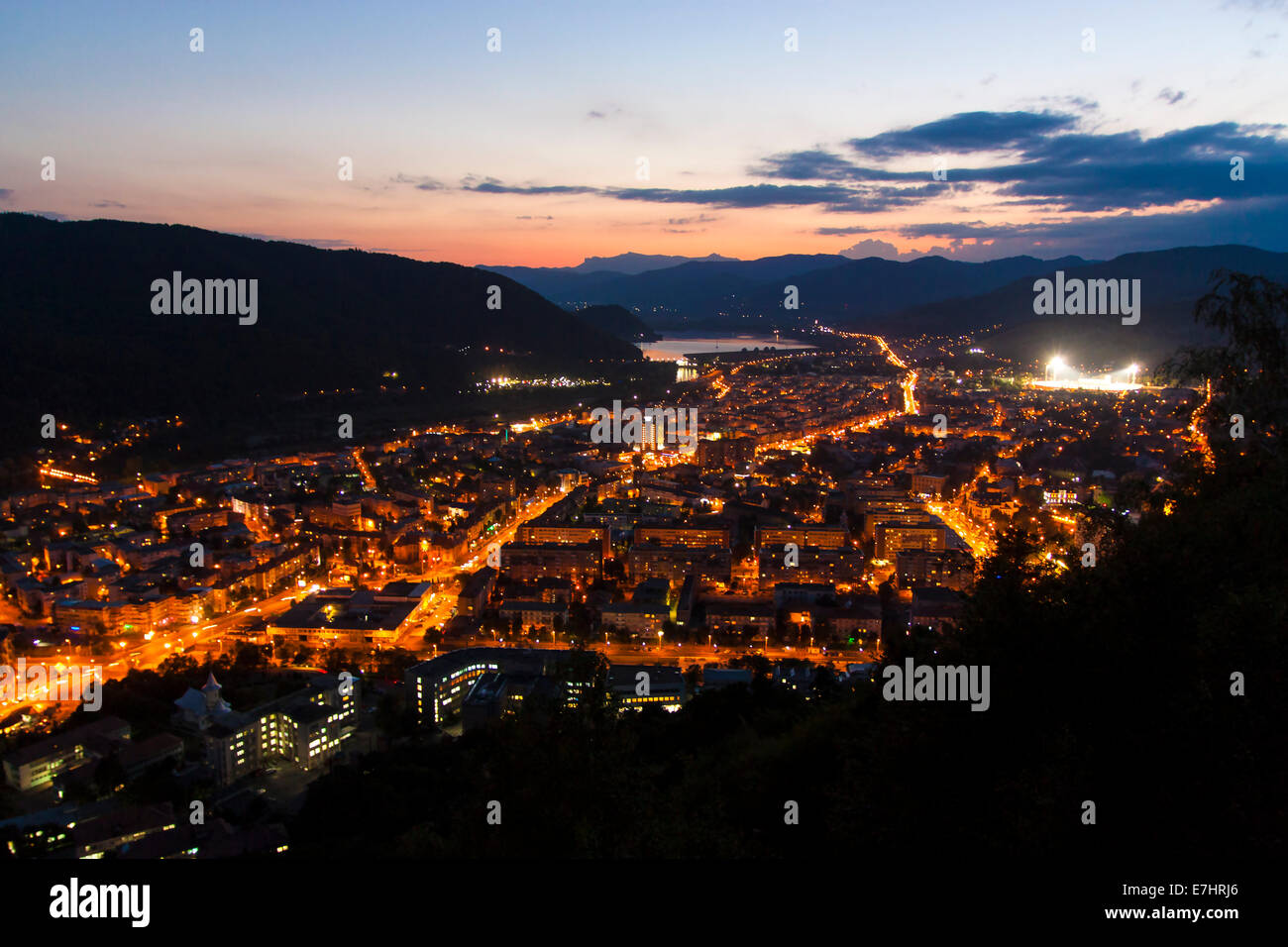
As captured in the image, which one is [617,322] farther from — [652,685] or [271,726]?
[271,726]

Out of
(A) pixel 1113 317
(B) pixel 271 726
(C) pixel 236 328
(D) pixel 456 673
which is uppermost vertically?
(A) pixel 1113 317

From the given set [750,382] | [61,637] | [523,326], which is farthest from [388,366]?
[61,637]

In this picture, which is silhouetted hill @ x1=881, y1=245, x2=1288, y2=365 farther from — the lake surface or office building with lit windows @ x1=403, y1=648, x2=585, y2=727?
office building with lit windows @ x1=403, y1=648, x2=585, y2=727

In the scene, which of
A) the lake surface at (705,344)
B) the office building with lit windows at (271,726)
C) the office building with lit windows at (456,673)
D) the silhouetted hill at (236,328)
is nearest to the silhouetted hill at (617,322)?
the lake surface at (705,344)

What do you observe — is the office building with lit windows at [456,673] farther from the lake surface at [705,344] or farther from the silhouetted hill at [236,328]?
the lake surface at [705,344]

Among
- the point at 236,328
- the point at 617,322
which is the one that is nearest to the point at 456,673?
the point at 236,328

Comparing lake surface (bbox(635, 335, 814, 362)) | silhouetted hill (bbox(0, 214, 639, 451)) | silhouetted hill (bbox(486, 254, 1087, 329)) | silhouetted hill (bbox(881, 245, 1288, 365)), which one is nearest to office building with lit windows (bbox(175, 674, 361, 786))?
silhouetted hill (bbox(0, 214, 639, 451))
